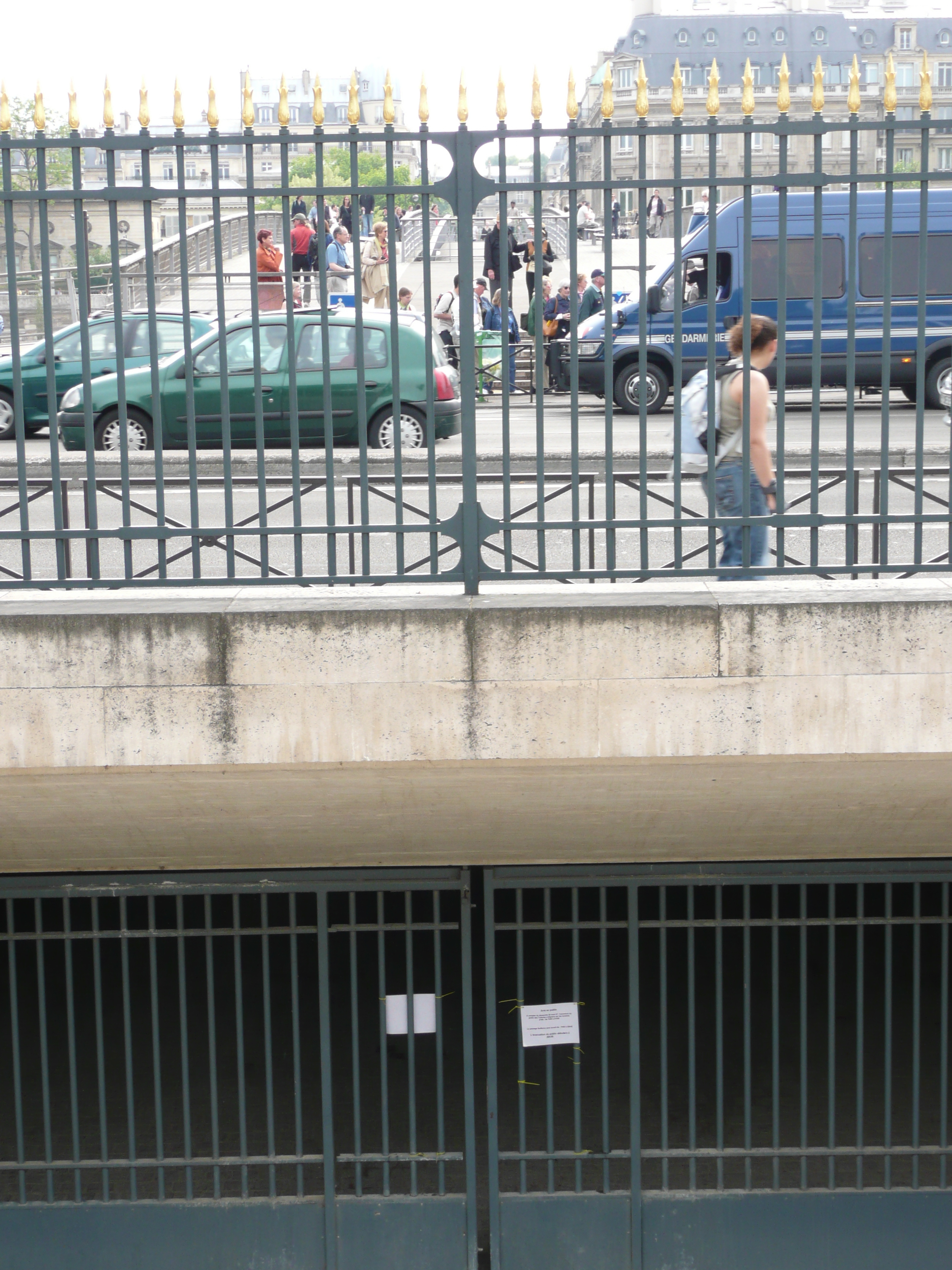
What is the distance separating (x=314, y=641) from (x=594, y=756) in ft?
3.46

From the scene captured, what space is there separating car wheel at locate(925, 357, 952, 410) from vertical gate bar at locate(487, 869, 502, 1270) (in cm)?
796

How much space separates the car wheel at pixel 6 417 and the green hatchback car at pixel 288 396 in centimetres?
179

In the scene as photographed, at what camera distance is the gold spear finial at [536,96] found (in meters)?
4.26

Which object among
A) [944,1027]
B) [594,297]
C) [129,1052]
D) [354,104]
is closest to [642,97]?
[354,104]

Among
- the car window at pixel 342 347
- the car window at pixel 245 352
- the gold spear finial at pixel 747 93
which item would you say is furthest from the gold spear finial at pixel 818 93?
the car window at pixel 342 347

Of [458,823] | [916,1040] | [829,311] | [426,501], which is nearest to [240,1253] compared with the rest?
[458,823]

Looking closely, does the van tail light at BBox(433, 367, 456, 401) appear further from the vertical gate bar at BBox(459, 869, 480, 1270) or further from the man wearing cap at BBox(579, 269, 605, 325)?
the vertical gate bar at BBox(459, 869, 480, 1270)

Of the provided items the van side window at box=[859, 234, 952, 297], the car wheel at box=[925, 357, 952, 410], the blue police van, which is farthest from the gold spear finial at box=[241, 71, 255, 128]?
the van side window at box=[859, 234, 952, 297]

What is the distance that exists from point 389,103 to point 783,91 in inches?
50.1

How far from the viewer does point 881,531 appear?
4801 mm

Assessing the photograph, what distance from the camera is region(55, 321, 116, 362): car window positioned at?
13734 mm

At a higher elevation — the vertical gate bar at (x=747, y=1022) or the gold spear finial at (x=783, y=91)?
the gold spear finial at (x=783, y=91)

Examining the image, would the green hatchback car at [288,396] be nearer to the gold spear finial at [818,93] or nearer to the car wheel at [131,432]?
the car wheel at [131,432]

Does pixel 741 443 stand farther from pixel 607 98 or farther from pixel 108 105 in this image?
pixel 108 105
